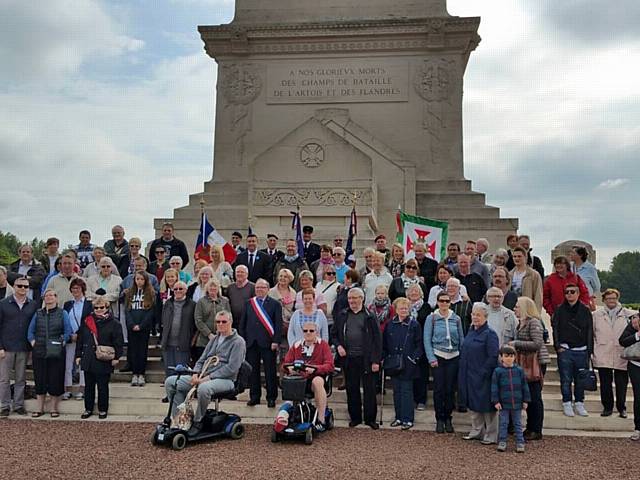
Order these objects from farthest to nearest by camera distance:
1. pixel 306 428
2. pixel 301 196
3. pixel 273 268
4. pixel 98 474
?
pixel 301 196, pixel 273 268, pixel 306 428, pixel 98 474

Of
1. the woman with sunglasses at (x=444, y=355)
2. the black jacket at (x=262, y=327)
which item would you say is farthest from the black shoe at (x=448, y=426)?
the black jacket at (x=262, y=327)

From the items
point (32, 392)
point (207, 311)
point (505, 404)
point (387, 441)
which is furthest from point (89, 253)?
point (505, 404)

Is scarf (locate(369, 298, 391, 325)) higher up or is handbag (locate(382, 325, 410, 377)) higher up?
scarf (locate(369, 298, 391, 325))

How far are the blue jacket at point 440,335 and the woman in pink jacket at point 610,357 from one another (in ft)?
6.34

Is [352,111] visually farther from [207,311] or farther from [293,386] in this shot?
[293,386]

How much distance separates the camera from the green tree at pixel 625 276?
64.4m

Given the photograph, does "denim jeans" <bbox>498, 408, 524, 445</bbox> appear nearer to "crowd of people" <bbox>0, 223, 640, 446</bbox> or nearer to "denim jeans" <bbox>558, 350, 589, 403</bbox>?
"crowd of people" <bbox>0, 223, 640, 446</bbox>

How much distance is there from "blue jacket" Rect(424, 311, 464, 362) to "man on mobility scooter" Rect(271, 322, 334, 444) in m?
1.27

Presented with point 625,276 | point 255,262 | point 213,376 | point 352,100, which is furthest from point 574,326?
point 625,276

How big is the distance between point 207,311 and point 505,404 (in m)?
4.06

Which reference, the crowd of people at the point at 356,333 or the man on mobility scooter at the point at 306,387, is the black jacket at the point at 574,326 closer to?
the crowd of people at the point at 356,333

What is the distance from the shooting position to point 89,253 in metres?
11.8

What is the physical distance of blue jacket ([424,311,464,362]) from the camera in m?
8.52

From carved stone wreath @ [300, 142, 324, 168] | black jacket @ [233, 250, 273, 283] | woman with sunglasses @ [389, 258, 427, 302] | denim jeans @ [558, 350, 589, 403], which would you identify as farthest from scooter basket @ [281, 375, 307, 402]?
carved stone wreath @ [300, 142, 324, 168]
